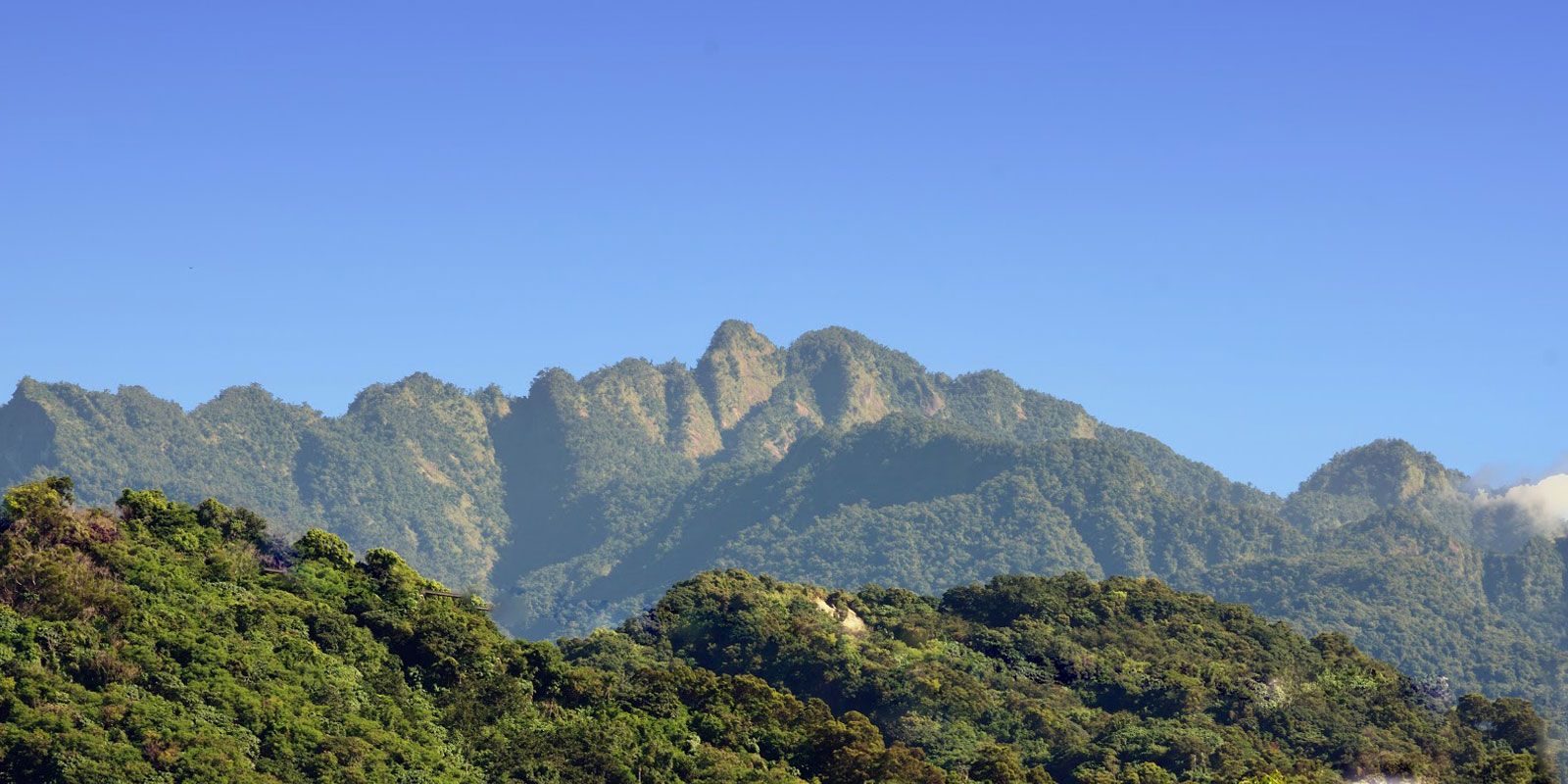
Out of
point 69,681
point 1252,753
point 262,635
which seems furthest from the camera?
point 1252,753

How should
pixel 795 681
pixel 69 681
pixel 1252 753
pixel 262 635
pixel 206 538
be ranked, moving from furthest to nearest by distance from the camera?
pixel 795 681
pixel 1252 753
pixel 206 538
pixel 262 635
pixel 69 681

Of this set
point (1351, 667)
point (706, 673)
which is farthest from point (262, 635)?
point (1351, 667)

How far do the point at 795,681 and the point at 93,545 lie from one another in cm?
4503

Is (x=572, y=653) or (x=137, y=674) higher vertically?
(x=572, y=653)

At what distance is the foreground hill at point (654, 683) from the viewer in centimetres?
7806

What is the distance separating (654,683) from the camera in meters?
98.8

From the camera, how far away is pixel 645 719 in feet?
305

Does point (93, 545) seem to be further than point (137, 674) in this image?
Yes

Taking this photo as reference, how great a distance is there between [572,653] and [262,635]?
40.9m

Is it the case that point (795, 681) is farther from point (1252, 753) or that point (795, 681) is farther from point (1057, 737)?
point (1252, 753)

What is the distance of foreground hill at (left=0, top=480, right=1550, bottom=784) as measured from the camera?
78062mm

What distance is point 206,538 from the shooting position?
100 meters

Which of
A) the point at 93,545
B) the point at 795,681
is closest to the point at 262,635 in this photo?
the point at 93,545

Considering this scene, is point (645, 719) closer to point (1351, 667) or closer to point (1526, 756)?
point (1526, 756)
